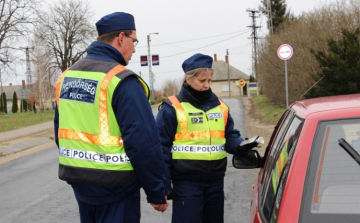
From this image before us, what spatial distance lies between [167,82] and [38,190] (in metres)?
74.5

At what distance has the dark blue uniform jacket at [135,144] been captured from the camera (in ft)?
8.13

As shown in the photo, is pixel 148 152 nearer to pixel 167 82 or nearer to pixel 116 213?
pixel 116 213

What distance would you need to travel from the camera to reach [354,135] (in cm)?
217

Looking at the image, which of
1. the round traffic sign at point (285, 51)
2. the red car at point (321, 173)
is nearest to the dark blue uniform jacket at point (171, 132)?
the red car at point (321, 173)

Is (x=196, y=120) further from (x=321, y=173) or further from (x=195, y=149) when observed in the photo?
(x=321, y=173)

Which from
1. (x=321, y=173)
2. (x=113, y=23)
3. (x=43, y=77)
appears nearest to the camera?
(x=321, y=173)

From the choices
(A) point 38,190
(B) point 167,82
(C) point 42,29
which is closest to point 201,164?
(A) point 38,190

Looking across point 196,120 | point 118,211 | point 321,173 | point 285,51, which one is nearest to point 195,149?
point 196,120

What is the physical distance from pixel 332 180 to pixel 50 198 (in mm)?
5872

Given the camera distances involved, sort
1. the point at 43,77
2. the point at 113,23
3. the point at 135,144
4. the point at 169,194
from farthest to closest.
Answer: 1. the point at 43,77
2. the point at 169,194
3. the point at 113,23
4. the point at 135,144

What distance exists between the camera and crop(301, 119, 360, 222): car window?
185 centimetres

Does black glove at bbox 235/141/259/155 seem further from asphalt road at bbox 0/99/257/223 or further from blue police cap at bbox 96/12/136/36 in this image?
asphalt road at bbox 0/99/257/223

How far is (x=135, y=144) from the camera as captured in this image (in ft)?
8.09

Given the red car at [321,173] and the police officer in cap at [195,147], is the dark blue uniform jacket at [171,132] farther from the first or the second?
the red car at [321,173]
